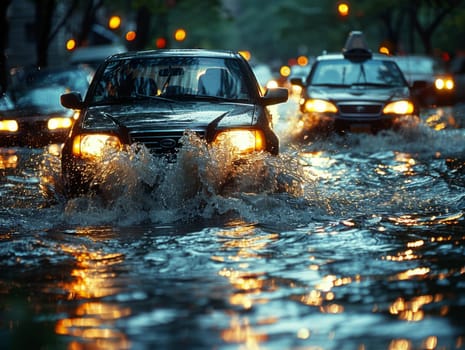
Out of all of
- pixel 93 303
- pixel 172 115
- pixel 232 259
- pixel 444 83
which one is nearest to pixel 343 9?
pixel 444 83

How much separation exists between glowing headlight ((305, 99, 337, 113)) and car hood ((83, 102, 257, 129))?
7563 mm

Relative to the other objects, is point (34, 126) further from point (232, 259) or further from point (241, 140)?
point (232, 259)

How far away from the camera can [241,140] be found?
10.2m

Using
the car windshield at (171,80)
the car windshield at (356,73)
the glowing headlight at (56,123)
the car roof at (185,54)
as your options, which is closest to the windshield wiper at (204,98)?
the car windshield at (171,80)

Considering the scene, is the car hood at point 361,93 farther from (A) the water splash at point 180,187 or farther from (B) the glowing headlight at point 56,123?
(A) the water splash at point 180,187

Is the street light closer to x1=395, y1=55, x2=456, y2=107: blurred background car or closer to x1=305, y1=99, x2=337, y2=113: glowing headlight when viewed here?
x1=395, y1=55, x2=456, y2=107: blurred background car

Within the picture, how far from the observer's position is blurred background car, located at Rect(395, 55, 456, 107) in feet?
101

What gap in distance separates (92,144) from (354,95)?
29.4 feet

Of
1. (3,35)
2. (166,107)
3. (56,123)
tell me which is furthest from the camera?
(3,35)

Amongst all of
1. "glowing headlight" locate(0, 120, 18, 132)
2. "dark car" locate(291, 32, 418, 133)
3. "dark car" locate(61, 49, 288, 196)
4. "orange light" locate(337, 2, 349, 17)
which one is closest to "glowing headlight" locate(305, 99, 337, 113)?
"dark car" locate(291, 32, 418, 133)

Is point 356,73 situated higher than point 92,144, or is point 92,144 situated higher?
point 92,144

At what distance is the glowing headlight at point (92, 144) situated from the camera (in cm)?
1004

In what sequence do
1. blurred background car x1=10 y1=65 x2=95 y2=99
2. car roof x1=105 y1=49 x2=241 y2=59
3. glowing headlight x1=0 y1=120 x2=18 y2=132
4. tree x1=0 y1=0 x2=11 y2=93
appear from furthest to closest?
1. tree x1=0 y1=0 x2=11 y2=93
2. blurred background car x1=10 y1=65 x2=95 y2=99
3. glowing headlight x1=0 y1=120 x2=18 y2=132
4. car roof x1=105 y1=49 x2=241 y2=59

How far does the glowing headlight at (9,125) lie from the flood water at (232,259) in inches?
231
